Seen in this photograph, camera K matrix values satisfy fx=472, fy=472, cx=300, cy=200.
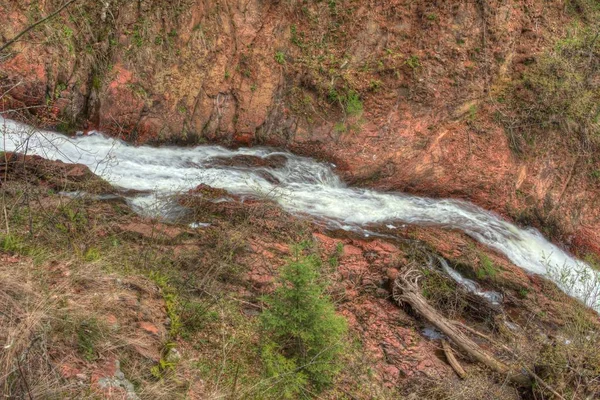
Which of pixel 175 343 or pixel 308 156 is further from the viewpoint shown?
pixel 308 156

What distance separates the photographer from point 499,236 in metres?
9.70

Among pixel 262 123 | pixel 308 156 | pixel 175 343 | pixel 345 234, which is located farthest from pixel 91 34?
pixel 175 343

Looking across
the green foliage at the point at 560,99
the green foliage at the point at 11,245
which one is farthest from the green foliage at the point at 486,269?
the green foliage at the point at 11,245

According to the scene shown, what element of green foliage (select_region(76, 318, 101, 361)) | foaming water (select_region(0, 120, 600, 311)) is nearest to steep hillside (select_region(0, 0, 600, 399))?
green foliage (select_region(76, 318, 101, 361))

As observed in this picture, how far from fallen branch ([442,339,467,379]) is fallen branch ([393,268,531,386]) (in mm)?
144

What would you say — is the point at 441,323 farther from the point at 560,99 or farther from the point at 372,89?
the point at 560,99

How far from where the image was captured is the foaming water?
8.12m

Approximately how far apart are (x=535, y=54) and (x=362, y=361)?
8.25 meters

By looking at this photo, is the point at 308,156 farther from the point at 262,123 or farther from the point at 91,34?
the point at 91,34

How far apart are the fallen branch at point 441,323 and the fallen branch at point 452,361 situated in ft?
0.47

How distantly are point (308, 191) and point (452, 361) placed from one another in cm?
417

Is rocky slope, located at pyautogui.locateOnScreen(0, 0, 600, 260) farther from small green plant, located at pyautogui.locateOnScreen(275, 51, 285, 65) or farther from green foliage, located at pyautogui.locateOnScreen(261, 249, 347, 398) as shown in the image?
green foliage, located at pyautogui.locateOnScreen(261, 249, 347, 398)

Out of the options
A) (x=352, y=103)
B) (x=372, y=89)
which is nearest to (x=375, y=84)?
(x=372, y=89)

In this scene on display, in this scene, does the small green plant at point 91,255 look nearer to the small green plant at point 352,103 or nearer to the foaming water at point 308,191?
the foaming water at point 308,191
